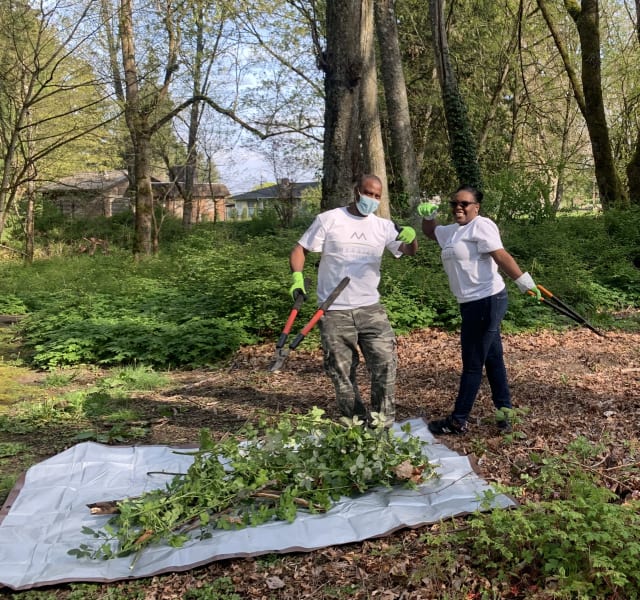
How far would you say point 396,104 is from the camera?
1266 cm

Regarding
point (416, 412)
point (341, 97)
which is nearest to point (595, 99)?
point (341, 97)

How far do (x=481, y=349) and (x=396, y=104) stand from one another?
964 centimetres

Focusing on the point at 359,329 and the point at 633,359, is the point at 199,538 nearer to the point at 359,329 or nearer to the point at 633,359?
the point at 359,329

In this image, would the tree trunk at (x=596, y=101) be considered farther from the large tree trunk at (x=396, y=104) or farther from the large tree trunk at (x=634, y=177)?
the large tree trunk at (x=396, y=104)

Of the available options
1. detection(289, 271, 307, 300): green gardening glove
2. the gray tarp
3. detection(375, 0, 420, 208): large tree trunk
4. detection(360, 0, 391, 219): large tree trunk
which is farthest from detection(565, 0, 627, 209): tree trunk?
the gray tarp

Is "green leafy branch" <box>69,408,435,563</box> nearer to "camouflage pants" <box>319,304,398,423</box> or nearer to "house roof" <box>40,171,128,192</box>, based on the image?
"camouflage pants" <box>319,304,398,423</box>

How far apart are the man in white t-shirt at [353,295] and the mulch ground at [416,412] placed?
73cm

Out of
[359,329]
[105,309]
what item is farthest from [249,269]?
[359,329]

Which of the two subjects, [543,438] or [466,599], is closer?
[466,599]

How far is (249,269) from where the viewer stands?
898 cm

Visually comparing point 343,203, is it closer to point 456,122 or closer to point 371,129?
point 371,129

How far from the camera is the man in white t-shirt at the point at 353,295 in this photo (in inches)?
157

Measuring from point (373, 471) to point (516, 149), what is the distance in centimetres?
1838

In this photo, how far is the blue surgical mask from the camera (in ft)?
13.2
